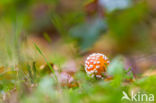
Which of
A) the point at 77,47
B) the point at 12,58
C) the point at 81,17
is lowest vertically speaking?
the point at 12,58

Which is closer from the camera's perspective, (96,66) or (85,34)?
(96,66)

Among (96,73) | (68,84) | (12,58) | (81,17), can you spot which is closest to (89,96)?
(96,73)

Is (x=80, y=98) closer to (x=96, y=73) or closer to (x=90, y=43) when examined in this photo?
(x=96, y=73)

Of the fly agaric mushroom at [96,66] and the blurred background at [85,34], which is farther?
the blurred background at [85,34]

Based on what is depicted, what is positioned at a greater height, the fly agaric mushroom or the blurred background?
the blurred background

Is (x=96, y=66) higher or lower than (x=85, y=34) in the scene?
lower

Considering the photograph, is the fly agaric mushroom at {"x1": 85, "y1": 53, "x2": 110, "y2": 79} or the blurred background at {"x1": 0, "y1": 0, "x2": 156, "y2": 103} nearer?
the fly agaric mushroom at {"x1": 85, "y1": 53, "x2": 110, "y2": 79}

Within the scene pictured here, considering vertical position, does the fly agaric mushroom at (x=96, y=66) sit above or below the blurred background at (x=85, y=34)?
below

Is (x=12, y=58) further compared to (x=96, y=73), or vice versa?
(x=12, y=58)
